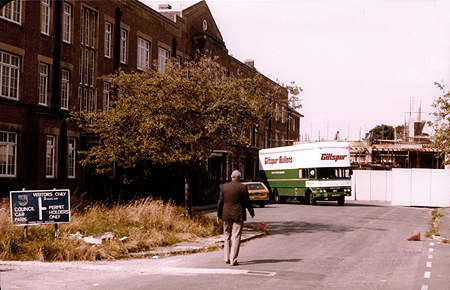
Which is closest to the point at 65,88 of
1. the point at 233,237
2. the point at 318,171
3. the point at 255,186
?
the point at 255,186

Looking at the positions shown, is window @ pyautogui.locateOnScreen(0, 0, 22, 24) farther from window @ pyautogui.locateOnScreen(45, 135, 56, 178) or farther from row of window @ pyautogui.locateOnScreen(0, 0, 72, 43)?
window @ pyautogui.locateOnScreen(45, 135, 56, 178)

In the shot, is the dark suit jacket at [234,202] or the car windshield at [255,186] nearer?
the dark suit jacket at [234,202]

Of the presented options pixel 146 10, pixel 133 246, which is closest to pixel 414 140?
pixel 146 10

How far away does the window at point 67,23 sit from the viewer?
28603 mm

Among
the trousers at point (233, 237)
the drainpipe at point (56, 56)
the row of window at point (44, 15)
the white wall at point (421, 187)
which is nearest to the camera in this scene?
the trousers at point (233, 237)

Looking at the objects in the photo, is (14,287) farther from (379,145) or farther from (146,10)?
(379,145)

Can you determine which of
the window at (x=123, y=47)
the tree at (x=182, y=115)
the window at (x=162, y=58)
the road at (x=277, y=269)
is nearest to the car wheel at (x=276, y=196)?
the window at (x=162, y=58)

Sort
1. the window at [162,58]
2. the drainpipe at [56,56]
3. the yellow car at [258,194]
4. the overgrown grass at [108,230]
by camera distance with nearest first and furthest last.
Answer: the overgrown grass at [108,230] < the drainpipe at [56,56] < the yellow car at [258,194] < the window at [162,58]

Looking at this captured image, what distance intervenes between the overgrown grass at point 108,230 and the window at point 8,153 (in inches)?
232

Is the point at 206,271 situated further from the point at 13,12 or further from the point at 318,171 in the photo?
the point at 318,171

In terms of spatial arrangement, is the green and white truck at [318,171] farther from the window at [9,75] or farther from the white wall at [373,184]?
the window at [9,75]

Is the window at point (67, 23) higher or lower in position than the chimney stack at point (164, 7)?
lower

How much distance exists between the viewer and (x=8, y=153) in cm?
2497

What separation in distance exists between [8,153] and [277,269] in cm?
1597
